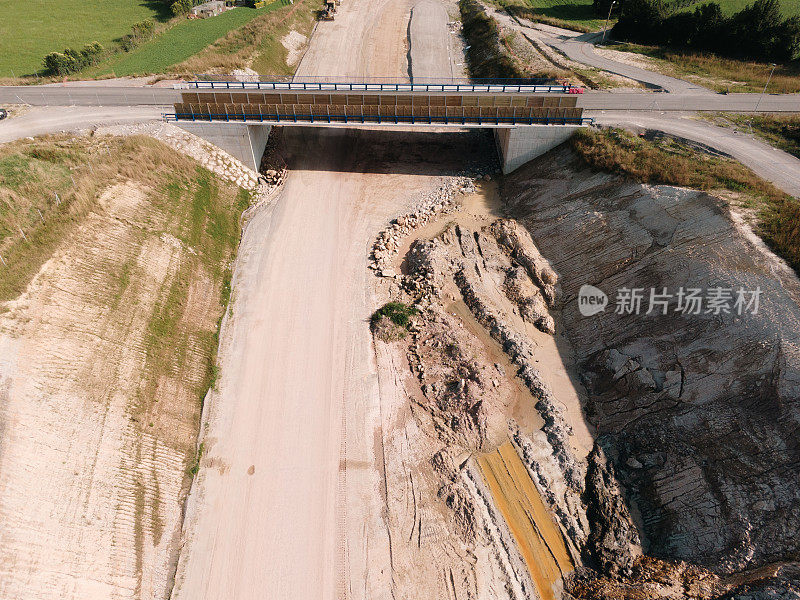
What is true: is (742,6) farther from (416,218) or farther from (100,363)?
(100,363)

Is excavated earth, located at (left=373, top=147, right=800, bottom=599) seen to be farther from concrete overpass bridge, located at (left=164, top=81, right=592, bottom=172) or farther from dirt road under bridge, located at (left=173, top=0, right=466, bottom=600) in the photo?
concrete overpass bridge, located at (left=164, top=81, right=592, bottom=172)

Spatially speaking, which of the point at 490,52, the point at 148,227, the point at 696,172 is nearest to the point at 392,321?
the point at 148,227

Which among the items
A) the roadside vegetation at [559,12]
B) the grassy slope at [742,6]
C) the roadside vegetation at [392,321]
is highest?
the roadside vegetation at [559,12]

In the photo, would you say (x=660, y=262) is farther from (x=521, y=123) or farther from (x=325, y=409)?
(x=325, y=409)

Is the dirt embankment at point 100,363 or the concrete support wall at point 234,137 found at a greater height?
the concrete support wall at point 234,137

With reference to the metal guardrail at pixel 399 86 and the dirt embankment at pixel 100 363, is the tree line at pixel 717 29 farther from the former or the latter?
the dirt embankment at pixel 100 363

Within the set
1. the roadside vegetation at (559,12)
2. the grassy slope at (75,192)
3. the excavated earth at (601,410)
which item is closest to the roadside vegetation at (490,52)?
the roadside vegetation at (559,12)

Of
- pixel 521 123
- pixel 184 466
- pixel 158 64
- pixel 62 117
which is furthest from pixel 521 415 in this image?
pixel 158 64
